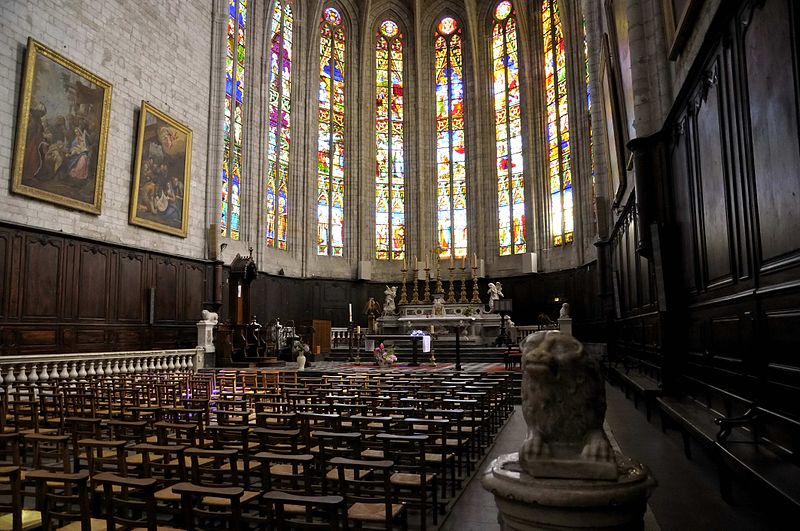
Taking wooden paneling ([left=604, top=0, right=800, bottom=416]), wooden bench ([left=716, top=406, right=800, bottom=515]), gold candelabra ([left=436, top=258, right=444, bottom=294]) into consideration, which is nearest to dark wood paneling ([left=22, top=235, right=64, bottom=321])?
wooden paneling ([left=604, top=0, right=800, bottom=416])

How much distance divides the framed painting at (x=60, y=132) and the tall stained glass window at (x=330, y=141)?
39.4 feet

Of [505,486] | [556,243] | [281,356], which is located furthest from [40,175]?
[556,243]

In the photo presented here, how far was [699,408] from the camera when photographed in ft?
18.8

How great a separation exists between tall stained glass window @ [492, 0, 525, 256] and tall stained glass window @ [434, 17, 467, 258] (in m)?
1.91

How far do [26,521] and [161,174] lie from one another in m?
15.9

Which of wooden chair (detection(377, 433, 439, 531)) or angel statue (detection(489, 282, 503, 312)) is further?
angel statue (detection(489, 282, 503, 312))

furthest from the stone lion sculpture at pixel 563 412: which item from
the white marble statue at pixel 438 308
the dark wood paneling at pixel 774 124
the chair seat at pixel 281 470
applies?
the white marble statue at pixel 438 308

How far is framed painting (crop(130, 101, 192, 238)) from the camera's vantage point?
54.5ft

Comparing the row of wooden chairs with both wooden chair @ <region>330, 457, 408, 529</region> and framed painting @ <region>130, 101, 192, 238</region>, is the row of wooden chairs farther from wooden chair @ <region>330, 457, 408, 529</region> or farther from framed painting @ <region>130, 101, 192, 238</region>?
framed painting @ <region>130, 101, 192, 238</region>

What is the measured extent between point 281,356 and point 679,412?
16.3 meters

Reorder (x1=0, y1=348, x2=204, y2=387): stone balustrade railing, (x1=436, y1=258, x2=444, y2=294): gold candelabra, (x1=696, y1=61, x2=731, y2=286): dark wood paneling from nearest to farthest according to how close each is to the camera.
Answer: (x1=696, y1=61, x2=731, y2=286): dark wood paneling → (x1=0, y1=348, x2=204, y2=387): stone balustrade railing → (x1=436, y1=258, x2=444, y2=294): gold candelabra

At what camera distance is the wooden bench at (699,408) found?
4.47 meters

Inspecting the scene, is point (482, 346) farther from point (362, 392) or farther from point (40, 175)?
point (40, 175)

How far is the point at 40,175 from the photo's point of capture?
524 inches
